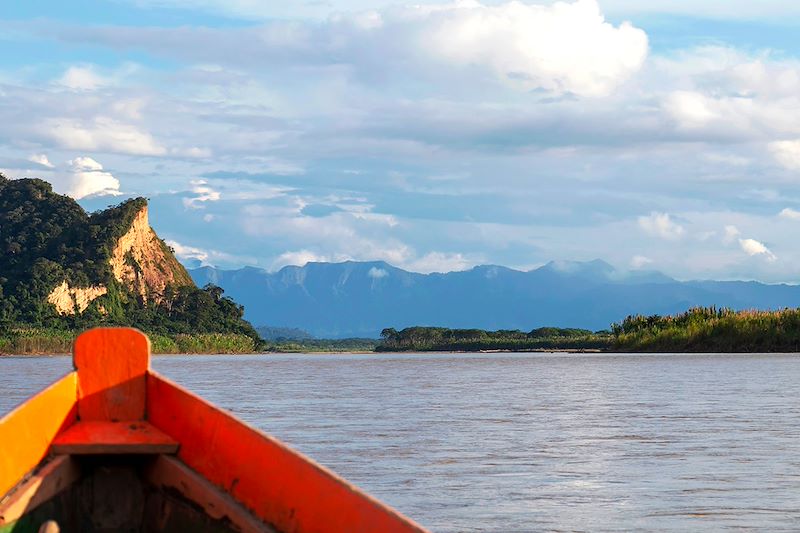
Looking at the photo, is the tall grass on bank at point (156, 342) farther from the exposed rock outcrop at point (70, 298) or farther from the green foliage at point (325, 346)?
the green foliage at point (325, 346)

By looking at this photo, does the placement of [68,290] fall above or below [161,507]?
above

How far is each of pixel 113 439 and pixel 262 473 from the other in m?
0.85

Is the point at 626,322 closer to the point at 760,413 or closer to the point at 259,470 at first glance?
the point at 760,413

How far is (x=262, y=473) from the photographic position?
5590mm

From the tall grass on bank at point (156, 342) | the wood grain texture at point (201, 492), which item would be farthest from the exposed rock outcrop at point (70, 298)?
the wood grain texture at point (201, 492)

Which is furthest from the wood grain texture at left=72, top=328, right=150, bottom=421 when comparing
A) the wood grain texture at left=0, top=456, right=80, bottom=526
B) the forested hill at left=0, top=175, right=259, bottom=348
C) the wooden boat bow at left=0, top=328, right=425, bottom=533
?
the forested hill at left=0, top=175, right=259, bottom=348

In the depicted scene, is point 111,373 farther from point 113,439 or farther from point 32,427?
point 32,427

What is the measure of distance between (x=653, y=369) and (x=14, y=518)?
A: 3624cm

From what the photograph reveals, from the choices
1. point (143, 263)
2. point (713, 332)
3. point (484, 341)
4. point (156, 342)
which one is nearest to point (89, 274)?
point (143, 263)

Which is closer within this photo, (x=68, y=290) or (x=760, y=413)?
(x=760, y=413)

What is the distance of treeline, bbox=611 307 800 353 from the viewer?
164 ft

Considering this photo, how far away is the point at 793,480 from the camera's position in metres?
11.3

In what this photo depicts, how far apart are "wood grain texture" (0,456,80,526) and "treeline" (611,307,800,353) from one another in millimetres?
46931

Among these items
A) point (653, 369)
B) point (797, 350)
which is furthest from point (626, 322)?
point (653, 369)
